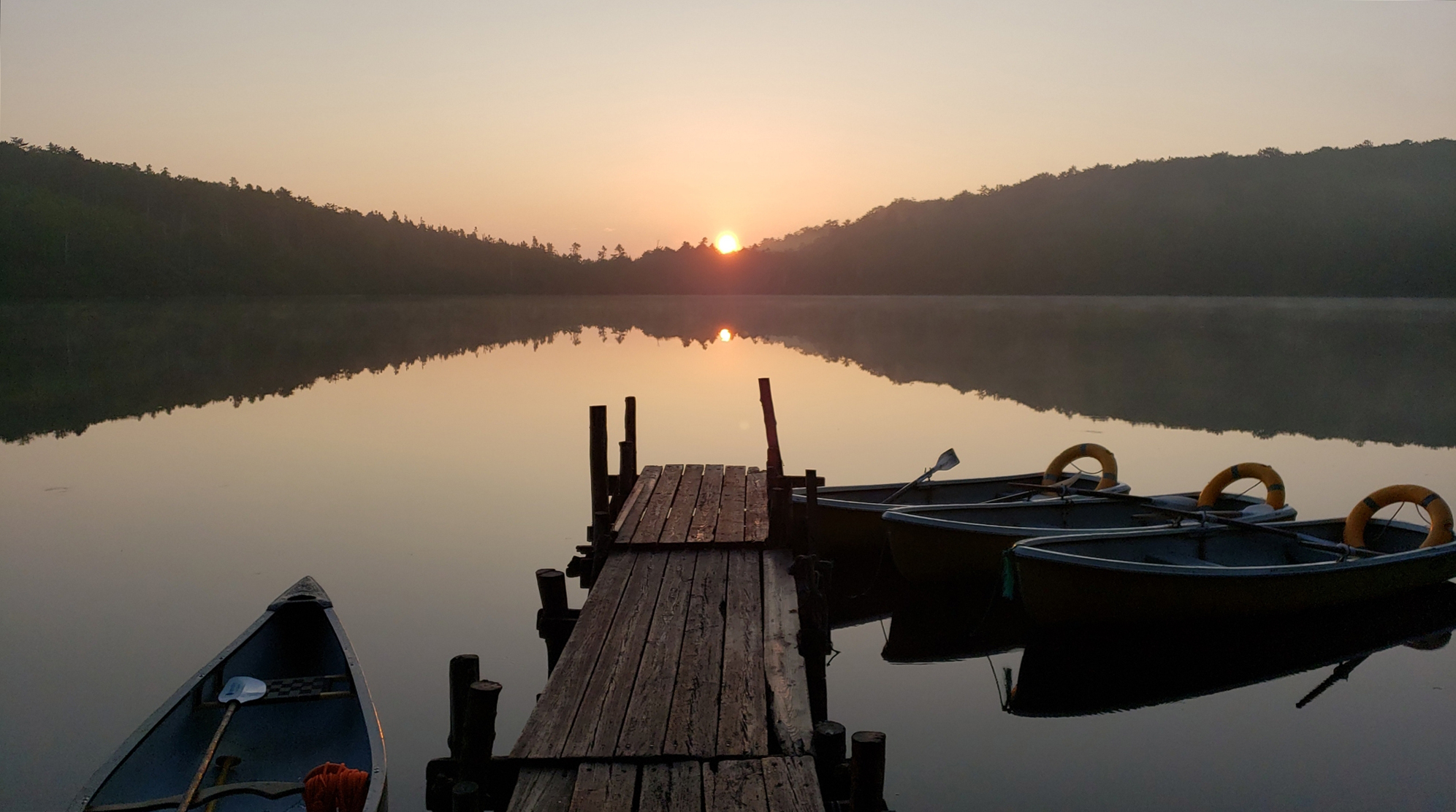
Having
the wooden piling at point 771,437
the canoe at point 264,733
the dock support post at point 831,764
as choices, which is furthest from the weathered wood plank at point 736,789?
the wooden piling at point 771,437

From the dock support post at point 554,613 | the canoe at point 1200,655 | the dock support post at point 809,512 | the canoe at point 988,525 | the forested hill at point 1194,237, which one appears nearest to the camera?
the dock support post at point 554,613

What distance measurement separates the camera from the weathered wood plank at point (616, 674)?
5.31 m

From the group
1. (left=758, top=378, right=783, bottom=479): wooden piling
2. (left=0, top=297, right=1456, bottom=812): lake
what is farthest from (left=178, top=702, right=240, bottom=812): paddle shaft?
(left=758, top=378, right=783, bottom=479): wooden piling

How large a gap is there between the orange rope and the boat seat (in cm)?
16

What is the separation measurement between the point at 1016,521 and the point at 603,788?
24.9 ft

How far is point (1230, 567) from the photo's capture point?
1005 centimetres

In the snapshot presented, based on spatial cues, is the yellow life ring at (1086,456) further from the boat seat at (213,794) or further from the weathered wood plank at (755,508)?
the boat seat at (213,794)

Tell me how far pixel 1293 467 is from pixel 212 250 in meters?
140

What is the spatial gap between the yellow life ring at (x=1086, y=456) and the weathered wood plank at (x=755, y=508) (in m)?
3.91

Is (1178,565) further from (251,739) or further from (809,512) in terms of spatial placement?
(251,739)

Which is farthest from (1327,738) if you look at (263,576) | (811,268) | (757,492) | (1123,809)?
(811,268)

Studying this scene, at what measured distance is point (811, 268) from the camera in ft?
567

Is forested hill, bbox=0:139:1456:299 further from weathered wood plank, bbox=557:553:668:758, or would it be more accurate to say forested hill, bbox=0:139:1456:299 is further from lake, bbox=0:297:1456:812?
weathered wood plank, bbox=557:553:668:758

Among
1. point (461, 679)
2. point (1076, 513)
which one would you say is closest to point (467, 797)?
point (461, 679)
